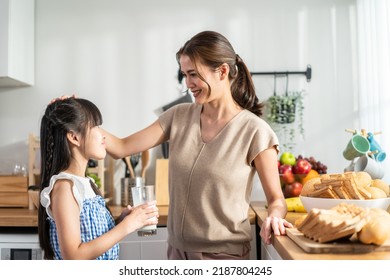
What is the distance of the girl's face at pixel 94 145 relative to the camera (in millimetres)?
894

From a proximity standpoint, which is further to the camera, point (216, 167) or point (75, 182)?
point (216, 167)

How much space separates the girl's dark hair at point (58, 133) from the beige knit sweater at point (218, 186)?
0.22m

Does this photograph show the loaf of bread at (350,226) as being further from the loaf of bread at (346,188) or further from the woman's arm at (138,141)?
the woman's arm at (138,141)

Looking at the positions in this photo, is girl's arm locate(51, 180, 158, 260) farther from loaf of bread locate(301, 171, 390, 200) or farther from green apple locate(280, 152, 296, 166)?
green apple locate(280, 152, 296, 166)

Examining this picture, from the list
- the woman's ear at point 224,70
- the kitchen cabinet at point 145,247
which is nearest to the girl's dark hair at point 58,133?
the woman's ear at point 224,70

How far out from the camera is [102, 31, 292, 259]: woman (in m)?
0.97

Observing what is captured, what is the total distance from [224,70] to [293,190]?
2.01 ft

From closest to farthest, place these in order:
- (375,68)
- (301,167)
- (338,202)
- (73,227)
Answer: (73,227)
(338,202)
(301,167)
(375,68)

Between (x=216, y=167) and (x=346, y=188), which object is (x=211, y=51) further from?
(x=346, y=188)

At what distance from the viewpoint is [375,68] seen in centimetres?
173

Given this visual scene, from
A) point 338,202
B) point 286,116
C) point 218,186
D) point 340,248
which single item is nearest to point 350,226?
point 340,248

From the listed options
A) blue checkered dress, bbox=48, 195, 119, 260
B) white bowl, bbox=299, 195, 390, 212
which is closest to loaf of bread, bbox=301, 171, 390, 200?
white bowl, bbox=299, 195, 390, 212

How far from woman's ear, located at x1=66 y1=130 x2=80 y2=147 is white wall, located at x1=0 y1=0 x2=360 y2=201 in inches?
40.7
